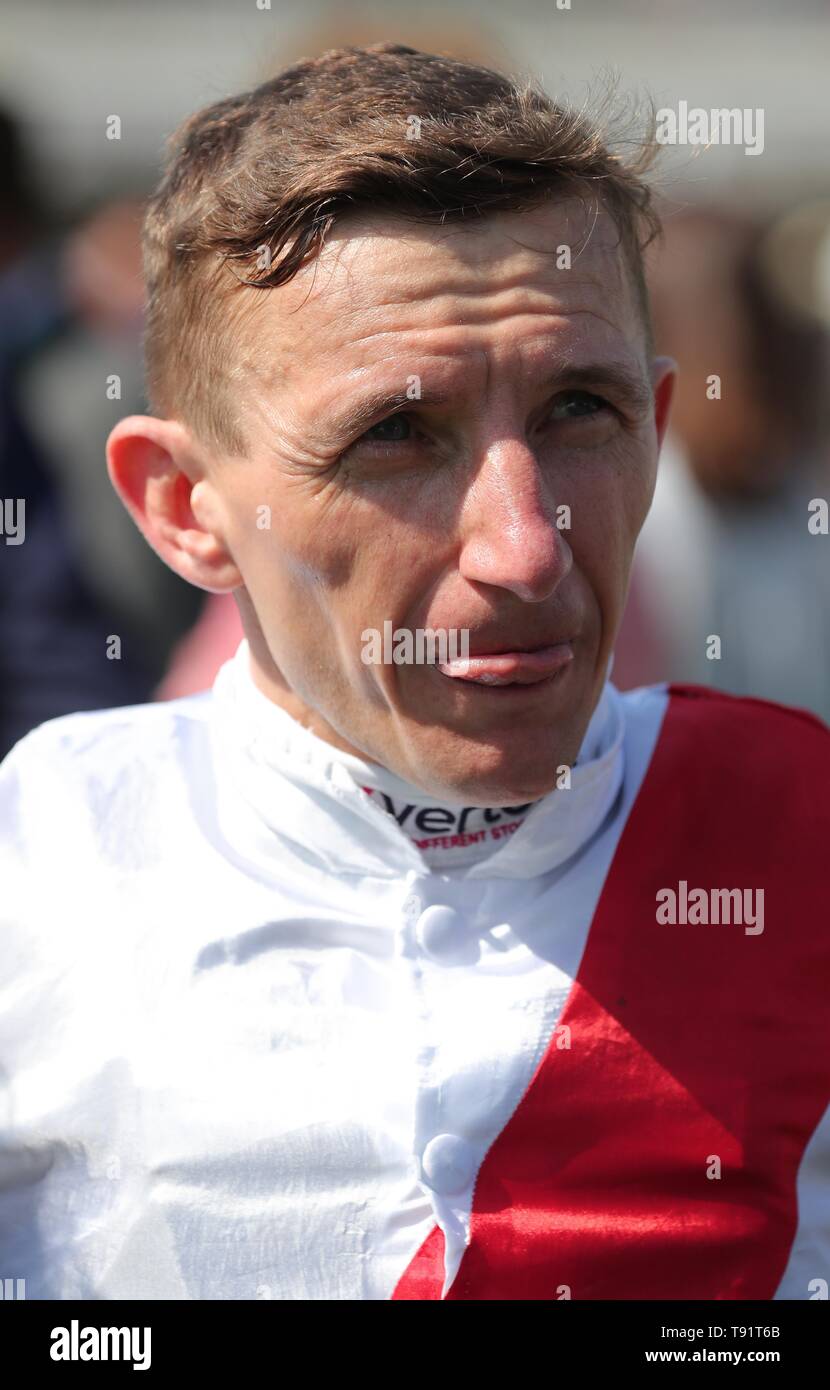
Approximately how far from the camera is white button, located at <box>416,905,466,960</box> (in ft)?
6.85

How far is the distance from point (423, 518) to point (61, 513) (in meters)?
2.22

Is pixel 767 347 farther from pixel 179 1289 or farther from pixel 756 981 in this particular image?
A: pixel 179 1289

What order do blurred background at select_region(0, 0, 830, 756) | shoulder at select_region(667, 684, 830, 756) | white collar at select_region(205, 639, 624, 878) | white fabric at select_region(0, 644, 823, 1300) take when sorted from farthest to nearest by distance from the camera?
blurred background at select_region(0, 0, 830, 756), shoulder at select_region(667, 684, 830, 756), white collar at select_region(205, 639, 624, 878), white fabric at select_region(0, 644, 823, 1300)

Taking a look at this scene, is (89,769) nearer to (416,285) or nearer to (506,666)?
(506,666)

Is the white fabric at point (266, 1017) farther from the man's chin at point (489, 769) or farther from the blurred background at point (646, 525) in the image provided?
the blurred background at point (646, 525)

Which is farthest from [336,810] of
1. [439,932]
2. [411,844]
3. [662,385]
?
[662,385]

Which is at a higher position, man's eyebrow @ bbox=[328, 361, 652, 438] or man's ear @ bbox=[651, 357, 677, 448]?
man's ear @ bbox=[651, 357, 677, 448]

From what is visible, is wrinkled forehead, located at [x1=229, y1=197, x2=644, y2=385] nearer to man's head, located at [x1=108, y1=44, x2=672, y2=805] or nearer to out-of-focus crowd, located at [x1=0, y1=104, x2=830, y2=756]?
man's head, located at [x1=108, y1=44, x2=672, y2=805]

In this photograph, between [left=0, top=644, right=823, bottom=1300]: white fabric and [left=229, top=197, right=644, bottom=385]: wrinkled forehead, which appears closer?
[left=229, top=197, right=644, bottom=385]: wrinkled forehead

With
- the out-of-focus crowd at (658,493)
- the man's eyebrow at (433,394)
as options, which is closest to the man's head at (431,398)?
the man's eyebrow at (433,394)

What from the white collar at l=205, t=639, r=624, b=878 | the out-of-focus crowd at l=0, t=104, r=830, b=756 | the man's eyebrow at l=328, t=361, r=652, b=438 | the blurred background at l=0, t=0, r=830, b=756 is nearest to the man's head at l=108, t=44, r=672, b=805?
the man's eyebrow at l=328, t=361, r=652, b=438

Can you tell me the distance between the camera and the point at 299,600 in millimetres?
2018

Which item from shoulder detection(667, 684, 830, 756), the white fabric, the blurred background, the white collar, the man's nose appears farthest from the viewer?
the blurred background

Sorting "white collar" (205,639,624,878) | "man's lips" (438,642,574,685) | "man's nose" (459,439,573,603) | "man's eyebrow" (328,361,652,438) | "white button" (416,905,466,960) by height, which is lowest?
"white button" (416,905,466,960)
